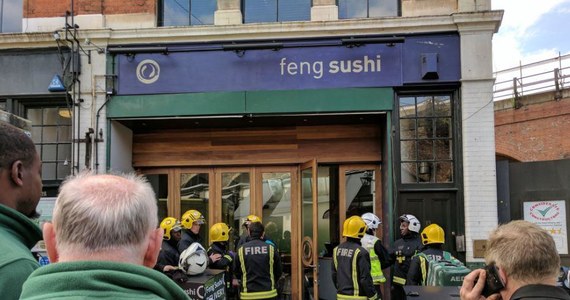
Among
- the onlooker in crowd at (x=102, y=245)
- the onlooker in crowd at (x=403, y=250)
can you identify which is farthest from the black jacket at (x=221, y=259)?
the onlooker in crowd at (x=102, y=245)

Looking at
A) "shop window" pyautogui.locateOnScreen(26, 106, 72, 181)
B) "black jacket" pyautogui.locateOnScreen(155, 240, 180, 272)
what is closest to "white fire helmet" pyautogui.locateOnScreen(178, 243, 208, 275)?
"black jacket" pyautogui.locateOnScreen(155, 240, 180, 272)

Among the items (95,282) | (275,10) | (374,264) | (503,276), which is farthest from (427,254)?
(95,282)

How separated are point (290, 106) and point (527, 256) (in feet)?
22.4

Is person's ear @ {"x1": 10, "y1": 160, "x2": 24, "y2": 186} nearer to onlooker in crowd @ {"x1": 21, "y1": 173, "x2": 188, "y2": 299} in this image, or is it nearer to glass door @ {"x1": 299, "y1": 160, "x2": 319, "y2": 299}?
onlooker in crowd @ {"x1": 21, "y1": 173, "x2": 188, "y2": 299}

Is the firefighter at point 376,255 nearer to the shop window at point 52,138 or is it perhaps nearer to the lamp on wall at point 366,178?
the lamp on wall at point 366,178

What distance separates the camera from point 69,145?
9.55m

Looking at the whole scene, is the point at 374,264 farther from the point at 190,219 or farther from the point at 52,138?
the point at 52,138

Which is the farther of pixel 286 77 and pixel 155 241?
pixel 286 77

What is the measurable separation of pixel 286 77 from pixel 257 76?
544 millimetres

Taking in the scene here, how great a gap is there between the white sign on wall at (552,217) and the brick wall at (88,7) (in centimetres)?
792

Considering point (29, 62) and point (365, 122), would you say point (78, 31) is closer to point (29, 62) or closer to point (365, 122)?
point (29, 62)

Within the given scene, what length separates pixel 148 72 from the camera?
9.05 meters

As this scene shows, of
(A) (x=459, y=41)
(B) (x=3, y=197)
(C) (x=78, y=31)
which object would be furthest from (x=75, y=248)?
(C) (x=78, y=31)

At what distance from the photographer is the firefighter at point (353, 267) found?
665 cm
